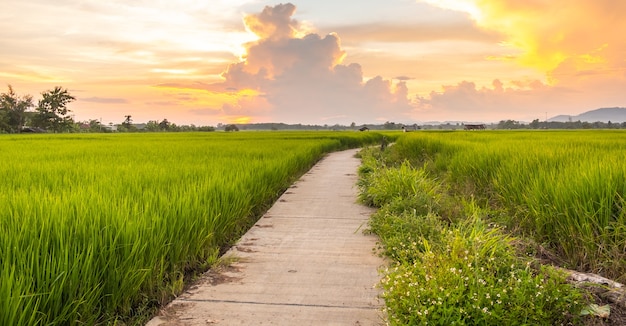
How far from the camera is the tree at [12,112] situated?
6650 cm

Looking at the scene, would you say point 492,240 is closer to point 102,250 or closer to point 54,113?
point 102,250

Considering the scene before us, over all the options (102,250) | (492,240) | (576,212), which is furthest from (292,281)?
(576,212)

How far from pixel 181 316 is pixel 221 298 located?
0.36 meters

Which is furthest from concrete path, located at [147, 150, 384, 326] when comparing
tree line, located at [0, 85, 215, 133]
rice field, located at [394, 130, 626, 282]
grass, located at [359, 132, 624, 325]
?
tree line, located at [0, 85, 215, 133]

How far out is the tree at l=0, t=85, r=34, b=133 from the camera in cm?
6650

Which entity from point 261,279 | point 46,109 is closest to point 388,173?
point 261,279

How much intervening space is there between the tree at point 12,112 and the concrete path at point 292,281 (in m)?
77.9

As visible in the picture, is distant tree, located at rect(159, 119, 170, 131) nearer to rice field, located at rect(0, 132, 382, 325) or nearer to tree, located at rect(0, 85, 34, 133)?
tree, located at rect(0, 85, 34, 133)

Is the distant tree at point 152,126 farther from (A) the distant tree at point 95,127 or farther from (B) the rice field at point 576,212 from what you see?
(B) the rice field at point 576,212

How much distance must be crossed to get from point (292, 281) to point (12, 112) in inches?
3270

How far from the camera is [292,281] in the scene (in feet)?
11.4

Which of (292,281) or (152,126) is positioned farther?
(152,126)

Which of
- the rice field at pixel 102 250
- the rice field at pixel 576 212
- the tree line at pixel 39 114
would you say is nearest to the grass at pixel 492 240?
the rice field at pixel 576 212

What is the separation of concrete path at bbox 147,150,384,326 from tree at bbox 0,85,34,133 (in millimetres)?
77864
